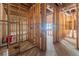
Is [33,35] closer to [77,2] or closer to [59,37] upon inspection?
[59,37]

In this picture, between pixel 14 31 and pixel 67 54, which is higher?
pixel 14 31

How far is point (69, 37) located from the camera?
1.74 metres

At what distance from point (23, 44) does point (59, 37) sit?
579mm

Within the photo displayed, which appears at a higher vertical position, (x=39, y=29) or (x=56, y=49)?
(x=39, y=29)

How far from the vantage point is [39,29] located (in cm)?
178

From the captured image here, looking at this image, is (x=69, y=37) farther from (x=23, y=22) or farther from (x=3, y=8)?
(x=3, y=8)

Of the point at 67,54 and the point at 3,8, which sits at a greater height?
the point at 3,8

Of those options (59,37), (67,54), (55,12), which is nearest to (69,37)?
(59,37)

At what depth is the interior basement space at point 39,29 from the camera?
1.71 meters

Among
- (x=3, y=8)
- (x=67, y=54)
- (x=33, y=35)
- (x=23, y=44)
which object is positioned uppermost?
(x=3, y=8)

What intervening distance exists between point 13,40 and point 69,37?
87cm

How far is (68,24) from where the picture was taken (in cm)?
174

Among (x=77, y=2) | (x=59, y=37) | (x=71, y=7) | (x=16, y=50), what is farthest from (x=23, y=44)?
(x=77, y=2)

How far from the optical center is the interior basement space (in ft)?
5.60
